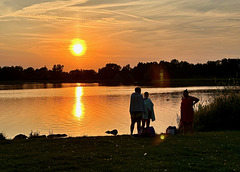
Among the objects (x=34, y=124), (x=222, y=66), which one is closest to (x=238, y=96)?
(x=34, y=124)

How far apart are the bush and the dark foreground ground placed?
19.2ft

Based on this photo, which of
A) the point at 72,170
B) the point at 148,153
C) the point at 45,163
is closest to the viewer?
the point at 72,170

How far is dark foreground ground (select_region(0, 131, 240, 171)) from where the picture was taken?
9648mm

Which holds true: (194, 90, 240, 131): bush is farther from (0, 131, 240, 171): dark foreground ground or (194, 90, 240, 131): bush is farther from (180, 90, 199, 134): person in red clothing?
(0, 131, 240, 171): dark foreground ground

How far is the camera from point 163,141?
14008 millimetres

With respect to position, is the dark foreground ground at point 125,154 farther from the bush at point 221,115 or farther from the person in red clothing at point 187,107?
the bush at point 221,115

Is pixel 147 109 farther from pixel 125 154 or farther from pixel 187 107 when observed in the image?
pixel 125 154

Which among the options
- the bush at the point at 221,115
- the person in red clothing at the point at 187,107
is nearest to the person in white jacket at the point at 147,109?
the person in red clothing at the point at 187,107

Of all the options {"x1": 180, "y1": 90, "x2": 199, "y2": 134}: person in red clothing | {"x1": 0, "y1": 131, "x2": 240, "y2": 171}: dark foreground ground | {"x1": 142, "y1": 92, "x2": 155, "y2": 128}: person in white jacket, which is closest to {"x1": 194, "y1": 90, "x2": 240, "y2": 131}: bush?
Result: {"x1": 180, "y1": 90, "x2": 199, "y2": 134}: person in red clothing

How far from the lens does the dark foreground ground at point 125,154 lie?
380 inches

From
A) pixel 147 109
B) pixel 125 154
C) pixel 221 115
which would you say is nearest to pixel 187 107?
pixel 147 109

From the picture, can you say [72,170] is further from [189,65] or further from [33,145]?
[189,65]

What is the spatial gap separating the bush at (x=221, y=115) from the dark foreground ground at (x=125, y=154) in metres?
5.84

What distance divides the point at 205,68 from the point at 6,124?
155 m
